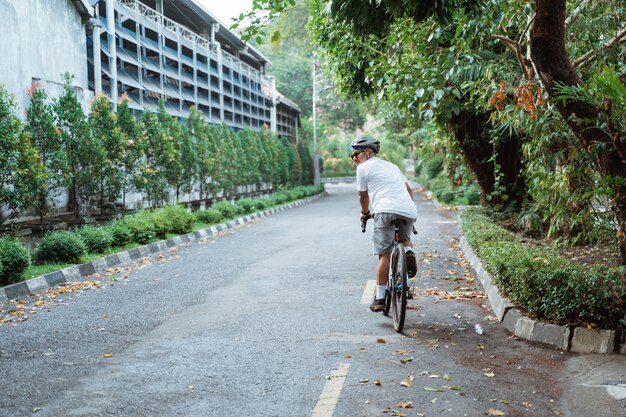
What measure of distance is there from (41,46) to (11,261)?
26.6 ft

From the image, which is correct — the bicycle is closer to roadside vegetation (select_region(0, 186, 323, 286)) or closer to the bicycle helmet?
the bicycle helmet

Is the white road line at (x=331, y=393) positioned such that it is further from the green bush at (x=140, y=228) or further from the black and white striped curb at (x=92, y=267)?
the green bush at (x=140, y=228)

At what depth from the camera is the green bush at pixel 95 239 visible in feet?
39.0

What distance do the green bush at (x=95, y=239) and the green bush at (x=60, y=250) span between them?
3.01 feet

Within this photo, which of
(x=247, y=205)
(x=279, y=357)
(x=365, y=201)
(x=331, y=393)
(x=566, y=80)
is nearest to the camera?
(x=331, y=393)

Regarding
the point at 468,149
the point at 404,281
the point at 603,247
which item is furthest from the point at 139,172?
the point at 404,281

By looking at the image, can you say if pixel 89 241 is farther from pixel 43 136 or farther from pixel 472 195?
pixel 472 195

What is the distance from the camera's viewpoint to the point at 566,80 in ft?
20.7

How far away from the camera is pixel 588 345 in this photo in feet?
17.7

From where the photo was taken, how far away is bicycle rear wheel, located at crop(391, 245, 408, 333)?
6.13 metres

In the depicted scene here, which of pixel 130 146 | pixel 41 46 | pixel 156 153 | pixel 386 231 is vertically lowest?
pixel 386 231

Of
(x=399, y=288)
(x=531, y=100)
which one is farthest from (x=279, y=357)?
(x=531, y=100)

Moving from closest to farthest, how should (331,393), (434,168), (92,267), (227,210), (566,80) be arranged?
(331,393)
(566,80)
(92,267)
(227,210)
(434,168)

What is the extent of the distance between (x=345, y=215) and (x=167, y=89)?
342 inches
